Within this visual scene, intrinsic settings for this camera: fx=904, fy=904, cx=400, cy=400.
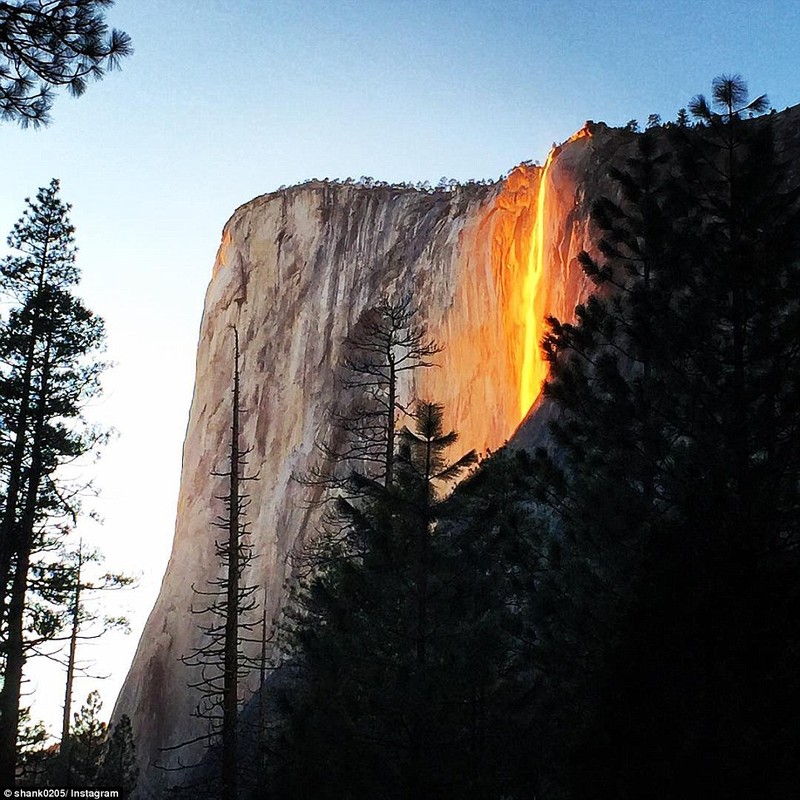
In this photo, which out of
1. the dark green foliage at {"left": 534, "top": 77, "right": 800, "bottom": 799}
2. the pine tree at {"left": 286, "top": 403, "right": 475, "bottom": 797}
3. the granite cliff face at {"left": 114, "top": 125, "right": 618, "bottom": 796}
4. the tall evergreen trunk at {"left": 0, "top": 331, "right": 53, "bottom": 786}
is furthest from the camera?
the granite cliff face at {"left": 114, "top": 125, "right": 618, "bottom": 796}

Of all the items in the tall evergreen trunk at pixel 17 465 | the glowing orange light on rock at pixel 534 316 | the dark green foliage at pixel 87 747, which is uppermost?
the glowing orange light on rock at pixel 534 316

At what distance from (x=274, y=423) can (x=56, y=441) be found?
28.4 metres

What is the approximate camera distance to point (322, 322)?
44875 millimetres

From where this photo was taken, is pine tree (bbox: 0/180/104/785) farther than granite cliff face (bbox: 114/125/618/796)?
No

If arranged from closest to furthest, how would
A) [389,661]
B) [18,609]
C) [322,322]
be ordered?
[389,661] → [18,609] → [322,322]

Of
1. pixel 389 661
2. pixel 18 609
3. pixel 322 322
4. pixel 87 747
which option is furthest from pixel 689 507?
pixel 322 322

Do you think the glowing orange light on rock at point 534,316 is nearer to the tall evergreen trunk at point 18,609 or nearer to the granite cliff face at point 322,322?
the granite cliff face at point 322,322

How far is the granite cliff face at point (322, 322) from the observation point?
31.8 m

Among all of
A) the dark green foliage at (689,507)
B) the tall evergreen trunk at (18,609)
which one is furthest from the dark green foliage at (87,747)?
the dark green foliage at (689,507)

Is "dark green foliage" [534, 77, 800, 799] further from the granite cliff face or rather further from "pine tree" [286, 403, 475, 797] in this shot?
the granite cliff face

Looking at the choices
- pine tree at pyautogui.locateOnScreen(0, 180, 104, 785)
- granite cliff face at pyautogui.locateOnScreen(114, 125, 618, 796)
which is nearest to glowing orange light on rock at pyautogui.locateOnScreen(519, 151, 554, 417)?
granite cliff face at pyautogui.locateOnScreen(114, 125, 618, 796)

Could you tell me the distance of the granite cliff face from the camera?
31769 mm

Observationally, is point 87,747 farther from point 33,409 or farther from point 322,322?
point 322,322

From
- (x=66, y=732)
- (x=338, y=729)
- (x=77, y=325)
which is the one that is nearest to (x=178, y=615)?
(x=66, y=732)
